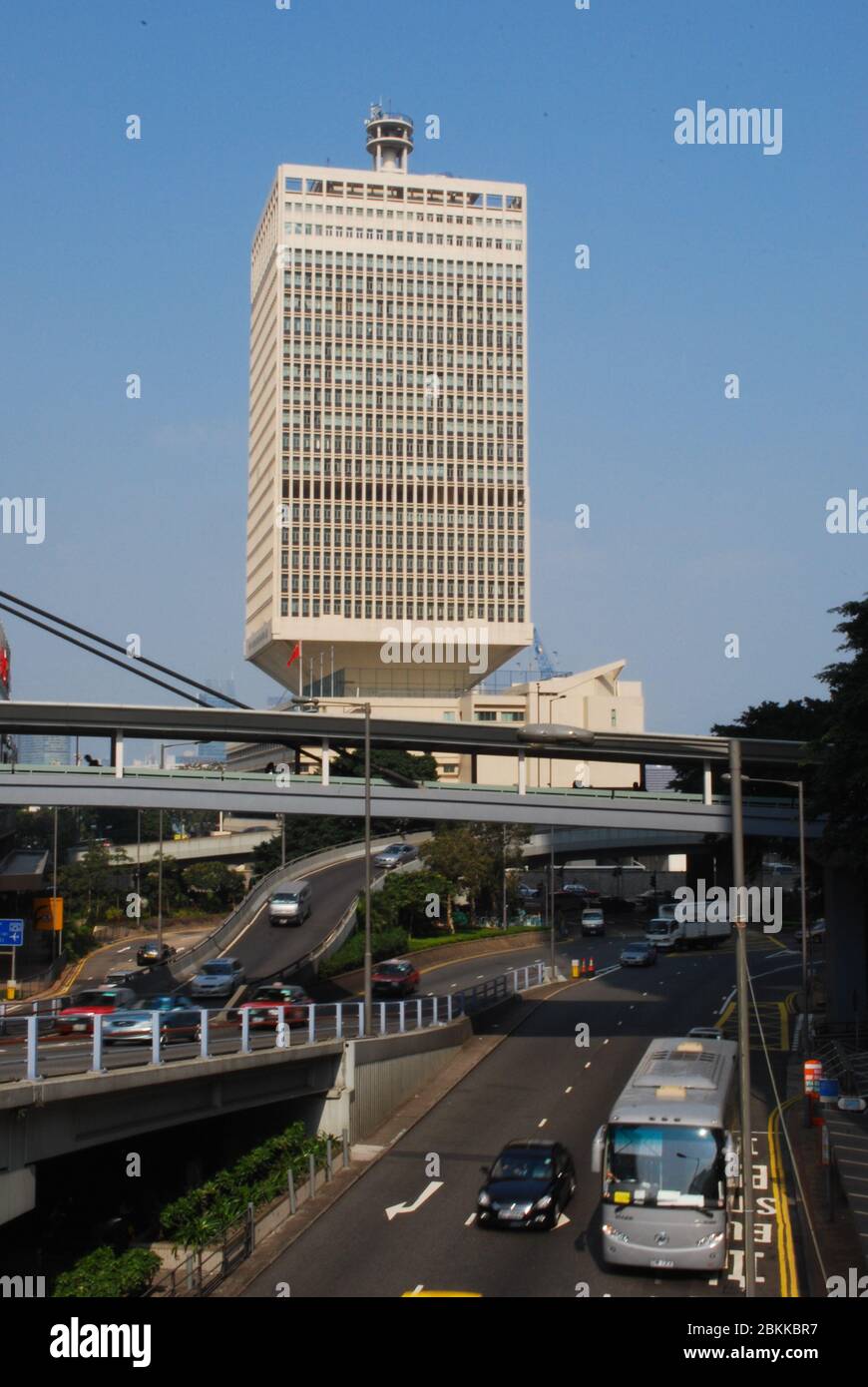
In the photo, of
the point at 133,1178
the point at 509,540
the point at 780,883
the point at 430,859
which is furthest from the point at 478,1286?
the point at 509,540

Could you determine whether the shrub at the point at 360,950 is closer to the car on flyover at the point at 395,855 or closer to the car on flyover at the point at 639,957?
the car on flyover at the point at 639,957

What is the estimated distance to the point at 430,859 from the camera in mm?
90812

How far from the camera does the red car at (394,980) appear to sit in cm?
6138

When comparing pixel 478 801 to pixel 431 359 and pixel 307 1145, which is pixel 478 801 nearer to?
pixel 307 1145

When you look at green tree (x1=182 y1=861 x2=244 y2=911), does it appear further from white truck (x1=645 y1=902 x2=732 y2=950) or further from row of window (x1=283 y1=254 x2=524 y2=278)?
row of window (x1=283 y1=254 x2=524 y2=278)

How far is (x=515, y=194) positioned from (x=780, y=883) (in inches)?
3343

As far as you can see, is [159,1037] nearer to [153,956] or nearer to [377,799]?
[377,799]

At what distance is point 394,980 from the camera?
61375 millimetres

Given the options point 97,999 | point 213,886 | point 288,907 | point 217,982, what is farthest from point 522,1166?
point 213,886

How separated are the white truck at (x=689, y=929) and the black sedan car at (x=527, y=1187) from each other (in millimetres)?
56291

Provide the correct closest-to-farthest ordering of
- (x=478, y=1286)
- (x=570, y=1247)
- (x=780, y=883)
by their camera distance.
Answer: (x=478, y=1286) → (x=570, y=1247) → (x=780, y=883)

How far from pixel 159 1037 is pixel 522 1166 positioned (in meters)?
7.42

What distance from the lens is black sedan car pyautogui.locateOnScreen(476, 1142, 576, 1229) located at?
2750 cm

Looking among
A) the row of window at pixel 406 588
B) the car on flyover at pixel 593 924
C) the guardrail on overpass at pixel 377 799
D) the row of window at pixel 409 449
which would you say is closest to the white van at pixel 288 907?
the car on flyover at pixel 593 924
